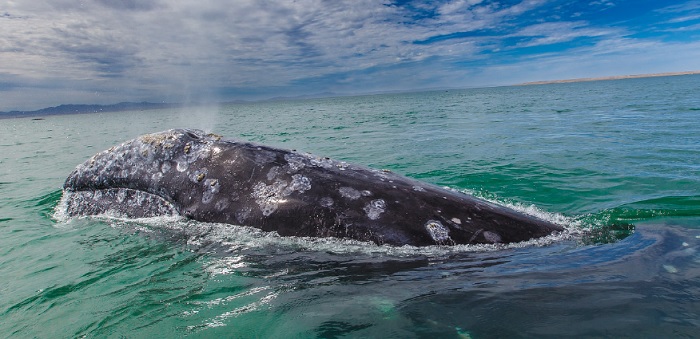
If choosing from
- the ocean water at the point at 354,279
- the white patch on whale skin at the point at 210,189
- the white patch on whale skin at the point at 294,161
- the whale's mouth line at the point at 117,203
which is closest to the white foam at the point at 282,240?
the ocean water at the point at 354,279

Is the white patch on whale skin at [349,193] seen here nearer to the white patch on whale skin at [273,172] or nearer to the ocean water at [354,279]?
the ocean water at [354,279]

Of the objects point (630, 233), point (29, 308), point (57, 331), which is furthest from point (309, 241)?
point (630, 233)

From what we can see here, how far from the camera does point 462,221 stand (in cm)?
488

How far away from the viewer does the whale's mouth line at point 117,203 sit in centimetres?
603

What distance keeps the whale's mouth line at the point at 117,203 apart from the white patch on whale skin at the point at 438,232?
3639mm

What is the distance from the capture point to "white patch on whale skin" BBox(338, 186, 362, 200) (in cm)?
516

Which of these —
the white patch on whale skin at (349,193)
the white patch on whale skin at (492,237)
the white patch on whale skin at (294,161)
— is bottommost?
the white patch on whale skin at (492,237)

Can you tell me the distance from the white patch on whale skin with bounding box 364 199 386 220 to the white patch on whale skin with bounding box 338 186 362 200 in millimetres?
207

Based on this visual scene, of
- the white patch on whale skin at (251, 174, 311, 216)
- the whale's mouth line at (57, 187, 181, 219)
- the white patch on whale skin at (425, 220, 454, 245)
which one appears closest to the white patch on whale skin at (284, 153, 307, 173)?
the white patch on whale skin at (251, 174, 311, 216)

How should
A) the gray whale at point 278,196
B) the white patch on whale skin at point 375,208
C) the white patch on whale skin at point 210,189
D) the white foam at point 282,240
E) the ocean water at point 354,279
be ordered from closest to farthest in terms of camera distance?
1. the ocean water at point 354,279
2. the white foam at point 282,240
3. the gray whale at point 278,196
4. the white patch on whale skin at point 375,208
5. the white patch on whale skin at point 210,189

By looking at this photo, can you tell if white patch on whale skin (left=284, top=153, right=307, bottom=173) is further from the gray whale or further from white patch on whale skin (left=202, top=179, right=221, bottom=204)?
white patch on whale skin (left=202, top=179, right=221, bottom=204)

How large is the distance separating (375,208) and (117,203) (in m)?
4.33

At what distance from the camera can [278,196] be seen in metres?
5.36

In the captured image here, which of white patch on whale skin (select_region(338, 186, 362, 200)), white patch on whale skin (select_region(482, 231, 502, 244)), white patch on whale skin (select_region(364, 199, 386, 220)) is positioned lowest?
white patch on whale skin (select_region(482, 231, 502, 244))
